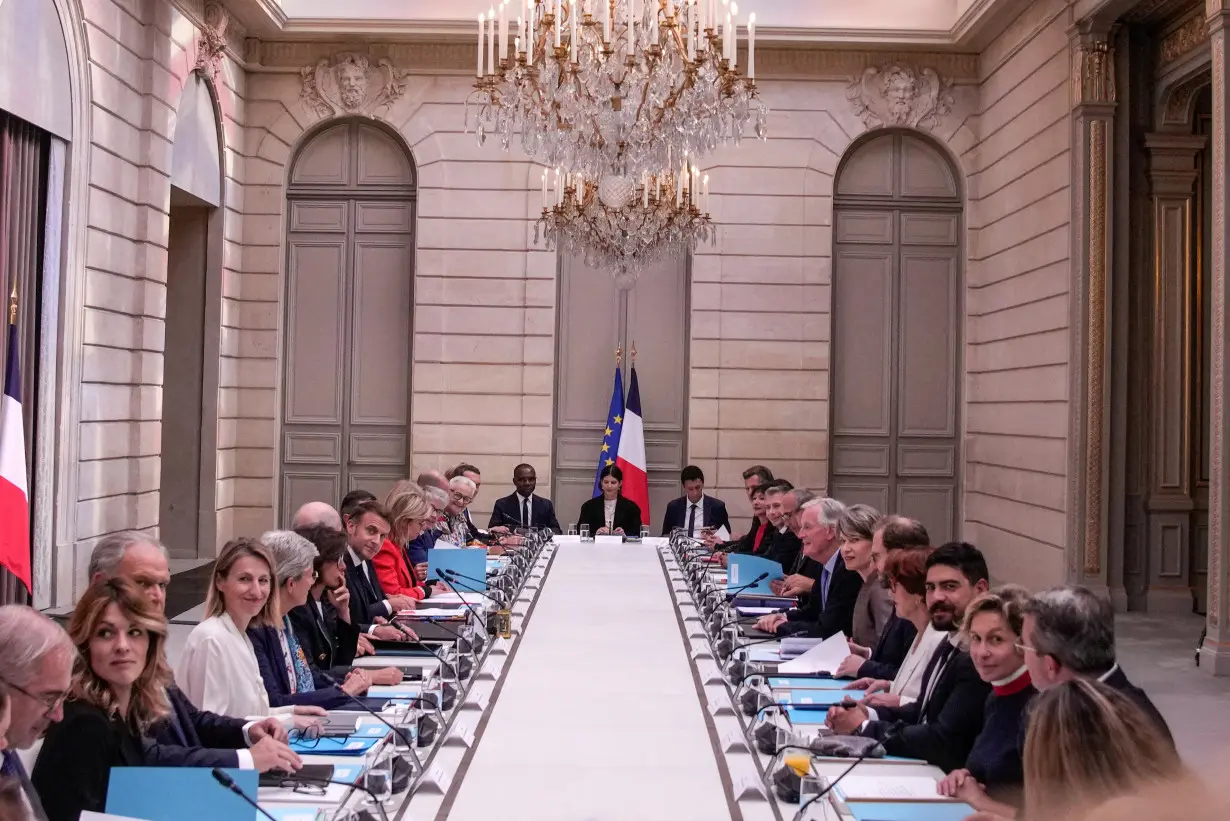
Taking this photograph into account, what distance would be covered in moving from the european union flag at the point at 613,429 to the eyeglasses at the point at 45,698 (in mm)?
9242

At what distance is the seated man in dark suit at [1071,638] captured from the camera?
262 cm

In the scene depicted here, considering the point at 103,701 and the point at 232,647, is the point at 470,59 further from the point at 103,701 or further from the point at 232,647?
the point at 103,701

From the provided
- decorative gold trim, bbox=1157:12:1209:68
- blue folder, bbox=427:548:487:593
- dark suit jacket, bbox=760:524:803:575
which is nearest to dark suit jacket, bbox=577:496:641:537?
dark suit jacket, bbox=760:524:803:575

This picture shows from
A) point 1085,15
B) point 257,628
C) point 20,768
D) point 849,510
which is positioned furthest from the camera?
point 1085,15

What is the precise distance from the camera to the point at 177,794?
2457mm

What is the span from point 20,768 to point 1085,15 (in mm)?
9161

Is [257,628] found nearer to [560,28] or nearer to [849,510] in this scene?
[849,510]

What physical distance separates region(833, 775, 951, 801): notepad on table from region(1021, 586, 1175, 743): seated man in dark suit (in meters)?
0.43

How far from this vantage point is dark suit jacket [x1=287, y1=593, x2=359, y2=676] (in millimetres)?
4434

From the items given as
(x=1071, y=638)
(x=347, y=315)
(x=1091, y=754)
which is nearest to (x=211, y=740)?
(x=1071, y=638)

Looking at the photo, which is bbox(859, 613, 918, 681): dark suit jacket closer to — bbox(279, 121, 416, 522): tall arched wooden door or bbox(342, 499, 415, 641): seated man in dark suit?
bbox(342, 499, 415, 641): seated man in dark suit

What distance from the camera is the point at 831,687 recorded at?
414cm

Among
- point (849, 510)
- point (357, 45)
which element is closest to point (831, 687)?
point (849, 510)

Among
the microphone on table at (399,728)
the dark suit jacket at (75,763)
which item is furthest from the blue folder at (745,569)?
the dark suit jacket at (75,763)
